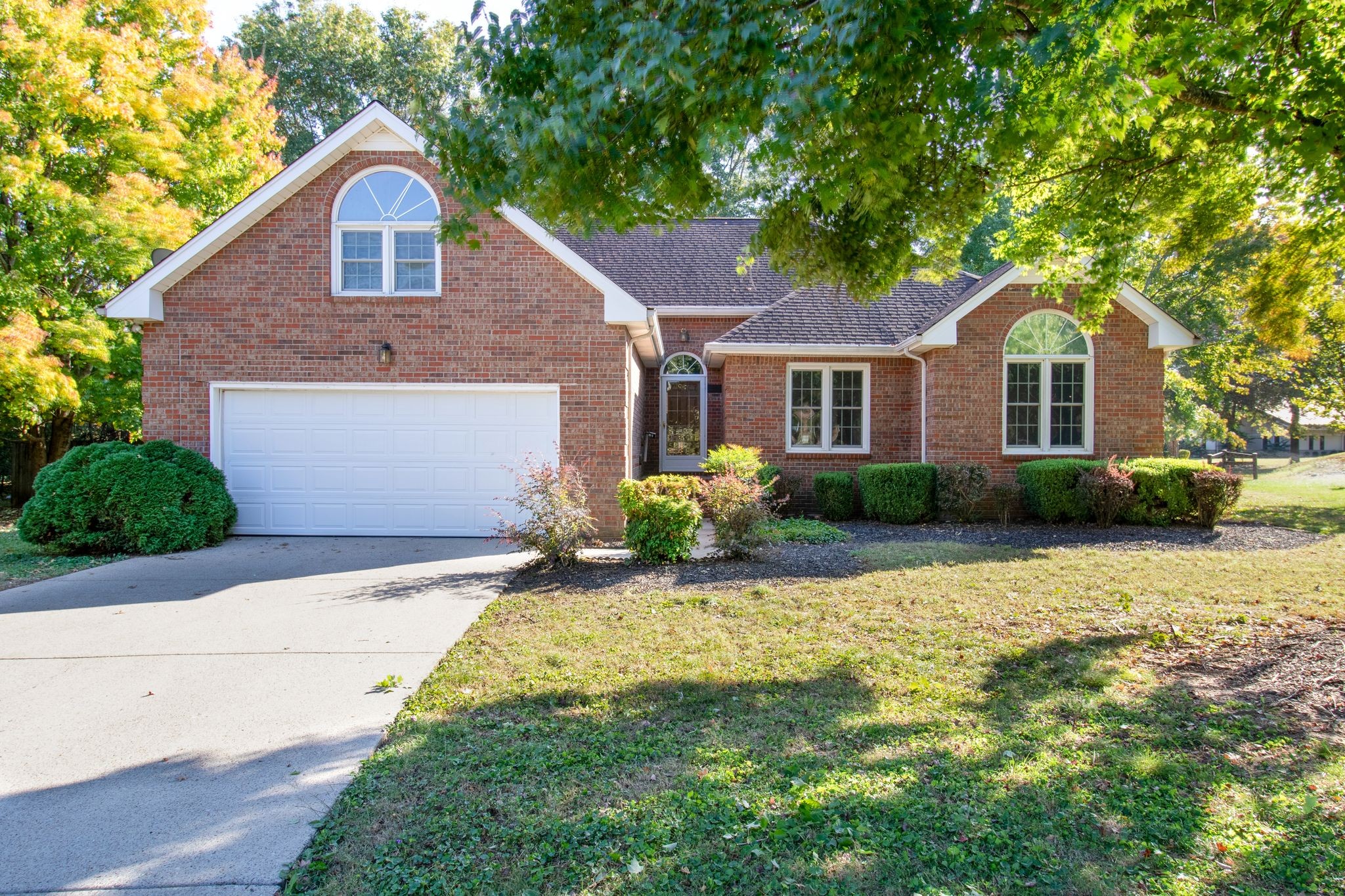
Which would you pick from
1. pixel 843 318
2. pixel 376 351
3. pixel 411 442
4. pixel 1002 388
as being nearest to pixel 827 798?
pixel 411 442

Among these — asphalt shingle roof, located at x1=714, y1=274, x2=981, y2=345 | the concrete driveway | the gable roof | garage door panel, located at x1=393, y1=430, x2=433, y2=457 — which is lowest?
the concrete driveway

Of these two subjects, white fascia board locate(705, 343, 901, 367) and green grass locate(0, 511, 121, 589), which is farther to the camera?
white fascia board locate(705, 343, 901, 367)

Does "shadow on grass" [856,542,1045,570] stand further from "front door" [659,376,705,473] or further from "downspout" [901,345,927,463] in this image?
"front door" [659,376,705,473]

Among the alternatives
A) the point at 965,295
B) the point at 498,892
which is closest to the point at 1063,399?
the point at 965,295

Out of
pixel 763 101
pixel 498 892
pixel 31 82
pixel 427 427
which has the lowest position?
pixel 498 892

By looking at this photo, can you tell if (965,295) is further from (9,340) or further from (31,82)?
(31,82)

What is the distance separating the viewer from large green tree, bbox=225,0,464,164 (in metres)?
31.5

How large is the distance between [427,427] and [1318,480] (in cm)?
3045

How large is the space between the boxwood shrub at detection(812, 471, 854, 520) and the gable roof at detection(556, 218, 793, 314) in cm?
505

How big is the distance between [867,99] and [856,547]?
7191 mm

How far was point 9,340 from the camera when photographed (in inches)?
461

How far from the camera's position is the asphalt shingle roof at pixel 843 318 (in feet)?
47.6

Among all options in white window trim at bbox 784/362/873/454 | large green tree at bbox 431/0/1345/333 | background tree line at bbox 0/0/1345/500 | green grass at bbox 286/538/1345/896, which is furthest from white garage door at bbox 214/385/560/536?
white window trim at bbox 784/362/873/454

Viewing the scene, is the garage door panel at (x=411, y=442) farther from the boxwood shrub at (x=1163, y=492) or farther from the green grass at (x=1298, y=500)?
the green grass at (x=1298, y=500)
